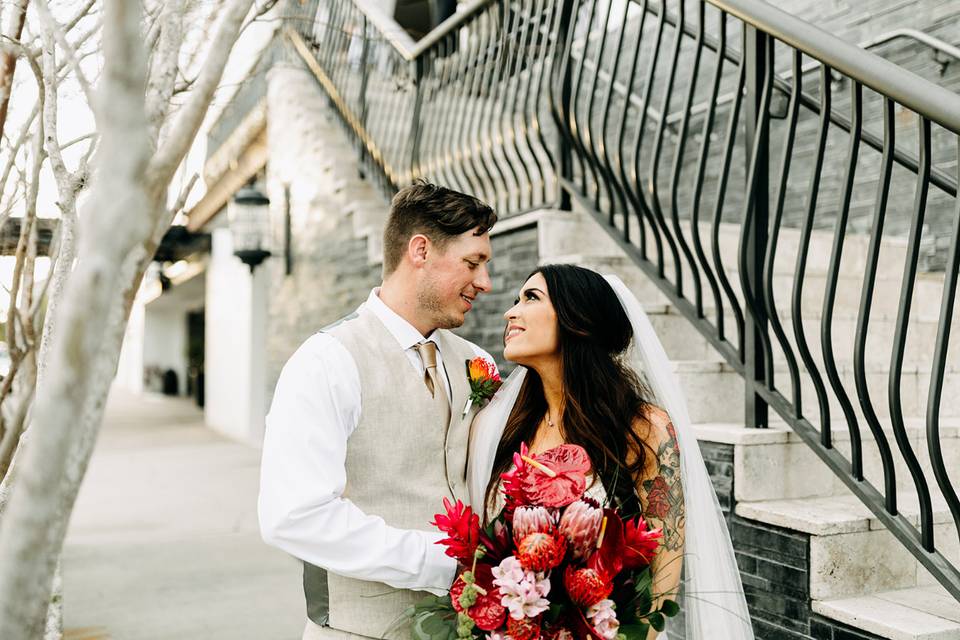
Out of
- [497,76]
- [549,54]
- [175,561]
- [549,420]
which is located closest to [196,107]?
[549,420]

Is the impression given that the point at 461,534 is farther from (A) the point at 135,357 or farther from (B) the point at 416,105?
(A) the point at 135,357

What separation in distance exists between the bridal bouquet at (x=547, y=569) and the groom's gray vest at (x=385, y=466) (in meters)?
0.20

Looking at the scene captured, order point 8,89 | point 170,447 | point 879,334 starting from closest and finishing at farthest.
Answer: point 8,89 < point 879,334 < point 170,447

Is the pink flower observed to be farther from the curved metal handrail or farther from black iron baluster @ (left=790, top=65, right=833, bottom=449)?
the curved metal handrail

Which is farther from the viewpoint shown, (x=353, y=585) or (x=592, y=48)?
(x=592, y=48)

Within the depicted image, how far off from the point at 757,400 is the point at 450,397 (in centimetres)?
123

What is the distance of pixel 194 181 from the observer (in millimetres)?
2672

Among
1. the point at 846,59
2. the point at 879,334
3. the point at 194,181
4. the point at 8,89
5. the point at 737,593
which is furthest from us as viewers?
the point at 879,334

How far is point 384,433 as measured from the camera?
1.83 meters

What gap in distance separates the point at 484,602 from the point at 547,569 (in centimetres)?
13

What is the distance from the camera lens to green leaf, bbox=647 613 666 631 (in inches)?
63.4

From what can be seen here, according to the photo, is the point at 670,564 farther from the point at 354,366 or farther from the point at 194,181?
the point at 194,181

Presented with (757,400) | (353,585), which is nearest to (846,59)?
(757,400)

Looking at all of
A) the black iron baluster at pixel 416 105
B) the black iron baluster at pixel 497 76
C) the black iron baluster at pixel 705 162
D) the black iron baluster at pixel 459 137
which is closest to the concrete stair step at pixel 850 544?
the black iron baluster at pixel 705 162
